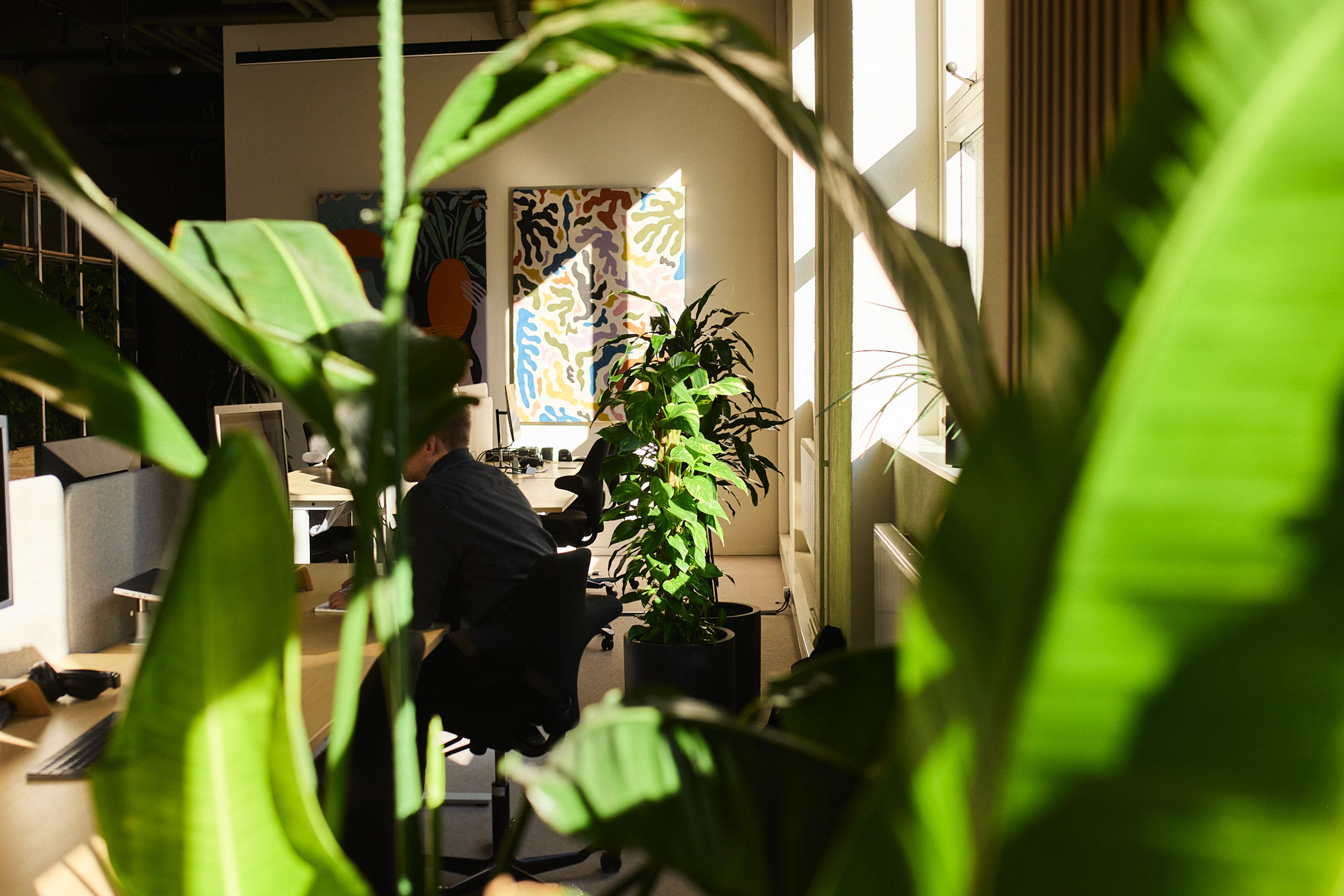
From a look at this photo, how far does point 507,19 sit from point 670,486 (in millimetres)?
5180

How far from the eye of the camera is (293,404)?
1.57ft

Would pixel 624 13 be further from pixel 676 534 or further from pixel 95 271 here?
pixel 95 271

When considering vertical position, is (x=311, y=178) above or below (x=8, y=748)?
above

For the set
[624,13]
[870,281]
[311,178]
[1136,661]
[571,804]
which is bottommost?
[571,804]

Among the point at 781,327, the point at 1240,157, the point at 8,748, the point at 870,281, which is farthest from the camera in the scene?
the point at 781,327

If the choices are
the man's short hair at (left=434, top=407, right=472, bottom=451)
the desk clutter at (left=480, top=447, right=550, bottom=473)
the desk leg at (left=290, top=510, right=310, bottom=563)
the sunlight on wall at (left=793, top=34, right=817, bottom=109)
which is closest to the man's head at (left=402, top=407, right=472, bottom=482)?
the man's short hair at (left=434, top=407, right=472, bottom=451)

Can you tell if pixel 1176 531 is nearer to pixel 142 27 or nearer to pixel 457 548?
pixel 457 548

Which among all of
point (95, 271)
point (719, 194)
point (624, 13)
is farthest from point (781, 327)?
point (624, 13)

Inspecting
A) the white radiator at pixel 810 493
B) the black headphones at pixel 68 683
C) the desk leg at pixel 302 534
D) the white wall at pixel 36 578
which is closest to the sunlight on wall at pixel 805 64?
the white radiator at pixel 810 493

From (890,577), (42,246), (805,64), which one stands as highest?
(805,64)

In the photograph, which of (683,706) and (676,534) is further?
(676,534)

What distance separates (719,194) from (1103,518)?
7.46 m

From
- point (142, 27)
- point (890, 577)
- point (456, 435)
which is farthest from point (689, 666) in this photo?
point (142, 27)

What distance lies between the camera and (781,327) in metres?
7.23
